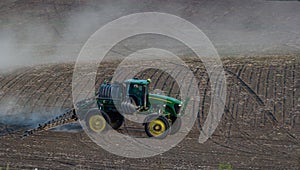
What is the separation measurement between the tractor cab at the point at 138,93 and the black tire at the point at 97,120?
3.77ft

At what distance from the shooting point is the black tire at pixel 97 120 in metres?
18.2

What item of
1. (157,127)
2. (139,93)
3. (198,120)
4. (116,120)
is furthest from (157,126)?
(198,120)

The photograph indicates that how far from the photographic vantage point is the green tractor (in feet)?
59.2

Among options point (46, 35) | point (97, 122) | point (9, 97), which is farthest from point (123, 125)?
point (46, 35)

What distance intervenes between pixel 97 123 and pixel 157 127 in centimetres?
225

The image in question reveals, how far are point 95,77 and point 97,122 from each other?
24.9 feet

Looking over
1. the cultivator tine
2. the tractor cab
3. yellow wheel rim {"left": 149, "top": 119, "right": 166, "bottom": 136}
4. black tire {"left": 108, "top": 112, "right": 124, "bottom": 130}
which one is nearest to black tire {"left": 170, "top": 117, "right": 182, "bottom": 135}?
yellow wheel rim {"left": 149, "top": 119, "right": 166, "bottom": 136}

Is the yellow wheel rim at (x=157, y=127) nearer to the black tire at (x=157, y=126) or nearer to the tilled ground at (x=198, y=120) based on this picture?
the black tire at (x=157, y=126)

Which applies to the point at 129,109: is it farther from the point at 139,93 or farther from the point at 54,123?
the point at 54,123

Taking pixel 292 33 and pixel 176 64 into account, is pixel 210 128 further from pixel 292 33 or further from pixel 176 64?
pixel 292 33

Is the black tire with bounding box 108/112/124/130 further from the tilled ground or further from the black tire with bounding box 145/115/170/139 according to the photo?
the black tire with bounding box 145/115/170/139

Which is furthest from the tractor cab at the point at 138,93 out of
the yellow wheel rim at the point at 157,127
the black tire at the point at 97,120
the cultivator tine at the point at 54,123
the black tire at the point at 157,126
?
the cultivator tine at the point at 54,123

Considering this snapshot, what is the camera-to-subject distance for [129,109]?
1812cm

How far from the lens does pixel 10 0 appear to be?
42.7m
